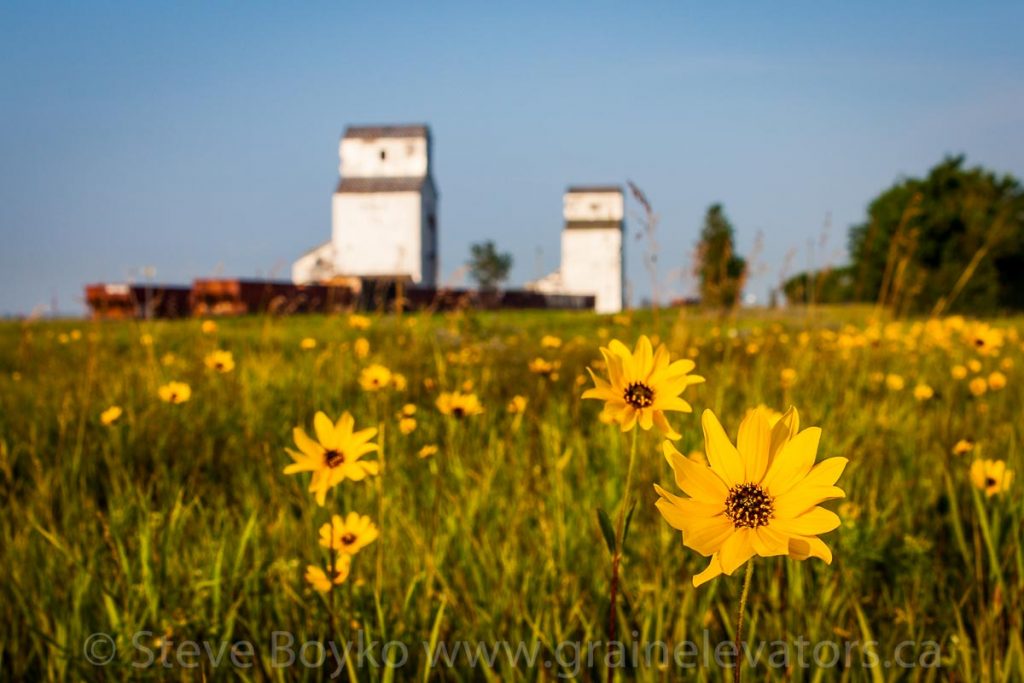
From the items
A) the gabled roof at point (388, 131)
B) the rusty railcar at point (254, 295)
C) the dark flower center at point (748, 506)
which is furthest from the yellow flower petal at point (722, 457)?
the gabled roof at point (388, 131)

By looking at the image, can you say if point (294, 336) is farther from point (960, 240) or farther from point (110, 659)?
point (960, 240)

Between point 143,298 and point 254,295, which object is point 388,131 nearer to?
point 254,295

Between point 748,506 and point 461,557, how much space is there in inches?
49.1

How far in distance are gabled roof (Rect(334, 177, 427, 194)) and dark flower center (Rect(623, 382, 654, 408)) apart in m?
38.2

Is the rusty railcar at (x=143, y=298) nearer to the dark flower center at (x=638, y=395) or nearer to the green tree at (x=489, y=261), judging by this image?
the dark flower center at (x=638, y=395)

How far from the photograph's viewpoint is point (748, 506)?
672mm

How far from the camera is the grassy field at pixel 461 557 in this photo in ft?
4.61

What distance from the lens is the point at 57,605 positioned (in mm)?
1644

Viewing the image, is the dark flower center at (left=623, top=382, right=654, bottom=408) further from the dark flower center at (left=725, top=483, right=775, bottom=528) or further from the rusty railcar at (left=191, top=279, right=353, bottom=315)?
the rusty railcar at (left=191, top=279, right=353, bottom=315)

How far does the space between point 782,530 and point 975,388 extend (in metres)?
2.81

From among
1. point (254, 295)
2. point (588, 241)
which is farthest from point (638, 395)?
point (588, 241)

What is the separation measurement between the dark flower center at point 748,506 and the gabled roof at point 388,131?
40.9 meters

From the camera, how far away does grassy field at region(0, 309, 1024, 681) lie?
1.41 metres

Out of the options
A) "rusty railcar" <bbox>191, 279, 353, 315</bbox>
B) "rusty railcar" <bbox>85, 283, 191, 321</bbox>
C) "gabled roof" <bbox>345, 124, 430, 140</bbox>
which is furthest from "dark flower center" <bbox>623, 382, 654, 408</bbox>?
"gabled roof" <bbox>345, 124, 430, 140</bbox>
